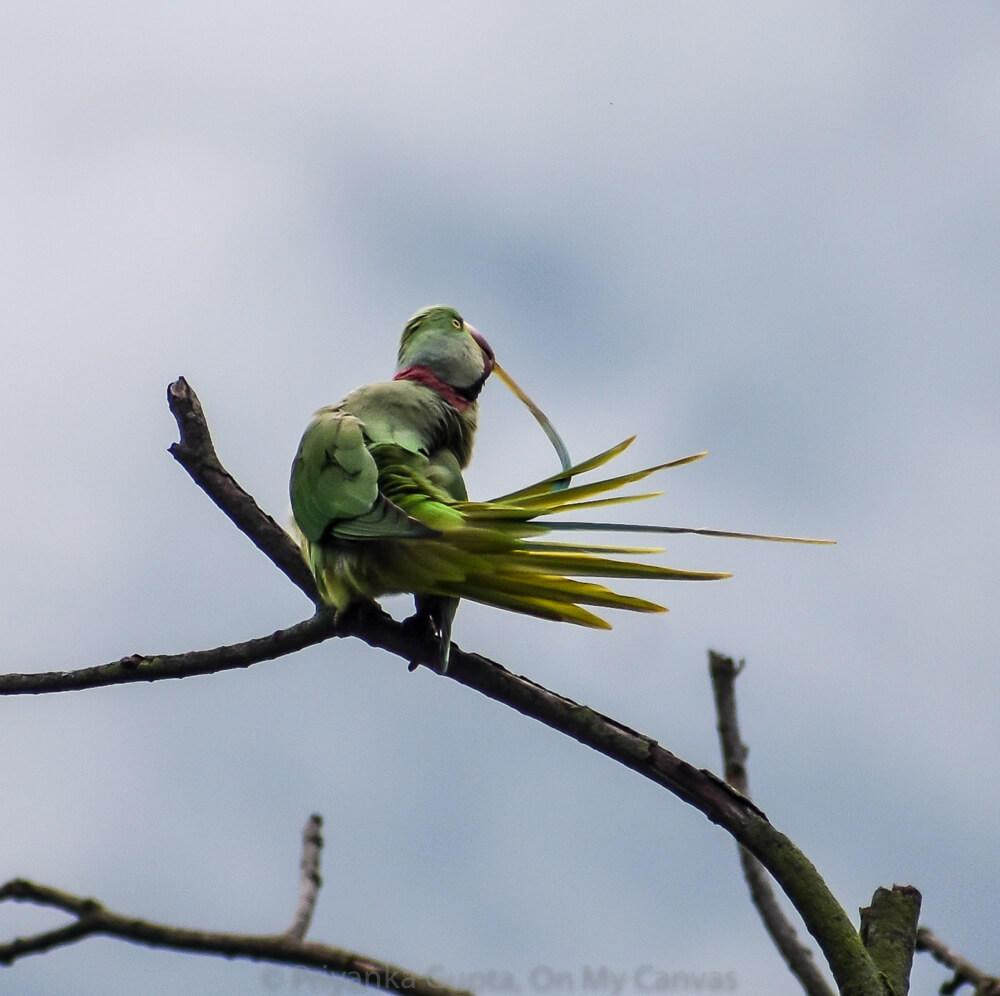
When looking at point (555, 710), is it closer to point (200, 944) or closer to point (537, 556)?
point (537, 556)

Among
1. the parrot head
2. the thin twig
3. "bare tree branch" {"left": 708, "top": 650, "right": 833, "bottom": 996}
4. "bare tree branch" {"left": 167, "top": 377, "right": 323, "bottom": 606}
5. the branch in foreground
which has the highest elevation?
the parrot head

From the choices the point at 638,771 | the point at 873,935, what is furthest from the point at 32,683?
the point at 873,935

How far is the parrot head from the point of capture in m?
4.35

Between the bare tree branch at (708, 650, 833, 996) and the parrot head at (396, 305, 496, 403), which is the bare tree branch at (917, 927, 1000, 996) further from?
the parrot head at (396, 305, 496, 403)

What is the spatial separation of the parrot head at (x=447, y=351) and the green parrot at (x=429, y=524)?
20 centimetres

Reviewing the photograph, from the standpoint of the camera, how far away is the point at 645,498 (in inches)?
124

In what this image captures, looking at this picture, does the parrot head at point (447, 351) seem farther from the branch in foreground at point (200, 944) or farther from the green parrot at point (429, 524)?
the branch in foreground at point (200, 944)

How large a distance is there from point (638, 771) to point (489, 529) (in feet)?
2.25

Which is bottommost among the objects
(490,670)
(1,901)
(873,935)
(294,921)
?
(1,901)

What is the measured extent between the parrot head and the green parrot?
201mm

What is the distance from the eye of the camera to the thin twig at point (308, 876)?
250cm

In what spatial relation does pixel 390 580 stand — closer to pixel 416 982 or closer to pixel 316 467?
pixel 316 467

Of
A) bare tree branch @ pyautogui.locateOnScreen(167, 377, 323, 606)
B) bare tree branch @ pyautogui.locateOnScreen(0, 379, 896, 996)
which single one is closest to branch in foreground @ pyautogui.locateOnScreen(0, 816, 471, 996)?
bare tree branch @ pyautogui.locateOnScreen(0, 379, 896, 996)

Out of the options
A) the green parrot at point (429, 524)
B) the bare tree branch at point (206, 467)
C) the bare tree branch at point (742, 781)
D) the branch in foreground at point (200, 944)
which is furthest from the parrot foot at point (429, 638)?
the branch in foreground at point (200, 944)
